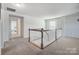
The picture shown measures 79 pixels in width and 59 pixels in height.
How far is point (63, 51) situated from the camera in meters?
1.22

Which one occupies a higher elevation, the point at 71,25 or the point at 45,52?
the point at 71,25

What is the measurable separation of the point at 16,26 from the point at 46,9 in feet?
2.35

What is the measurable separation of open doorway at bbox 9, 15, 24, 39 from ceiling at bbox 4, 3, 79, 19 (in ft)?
0.53

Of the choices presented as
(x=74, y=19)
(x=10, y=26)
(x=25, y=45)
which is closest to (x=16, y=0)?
(x=10, y=26)

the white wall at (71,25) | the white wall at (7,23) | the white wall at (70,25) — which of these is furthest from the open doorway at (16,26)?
the white wall at (71,25)

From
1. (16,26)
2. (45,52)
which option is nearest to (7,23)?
(16,26)

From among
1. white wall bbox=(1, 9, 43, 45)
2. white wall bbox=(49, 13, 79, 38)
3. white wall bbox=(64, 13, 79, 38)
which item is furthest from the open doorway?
white wall bbox=(64, 13, 79, 38)

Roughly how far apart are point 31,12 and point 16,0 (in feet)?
1.18

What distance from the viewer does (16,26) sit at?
1.26 meters

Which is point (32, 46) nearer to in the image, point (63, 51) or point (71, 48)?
point (63, 51)

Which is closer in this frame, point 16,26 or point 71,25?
point 16,26

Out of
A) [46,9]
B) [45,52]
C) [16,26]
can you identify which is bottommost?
[45,52]

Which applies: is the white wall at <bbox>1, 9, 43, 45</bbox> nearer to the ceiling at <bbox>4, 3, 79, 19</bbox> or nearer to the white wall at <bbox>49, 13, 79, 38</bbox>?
the ceiling at <bbox>4, 3, 79, 19</bbox>

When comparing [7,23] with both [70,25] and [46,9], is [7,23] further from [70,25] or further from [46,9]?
[70,25]
